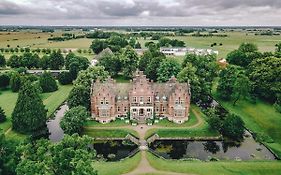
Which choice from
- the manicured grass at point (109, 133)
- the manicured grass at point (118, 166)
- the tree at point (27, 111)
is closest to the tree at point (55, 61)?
the tree at point (27, 111)

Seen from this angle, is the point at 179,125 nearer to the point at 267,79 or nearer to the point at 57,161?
the point at 267,79

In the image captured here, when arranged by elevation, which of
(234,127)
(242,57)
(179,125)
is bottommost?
(179,125)

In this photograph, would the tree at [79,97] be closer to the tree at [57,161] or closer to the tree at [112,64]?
the tree at [112,64]

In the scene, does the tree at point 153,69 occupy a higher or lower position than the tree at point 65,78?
higher

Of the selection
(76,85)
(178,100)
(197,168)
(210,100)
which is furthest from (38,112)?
(210,100)

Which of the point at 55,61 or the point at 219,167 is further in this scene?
the point at 55,61

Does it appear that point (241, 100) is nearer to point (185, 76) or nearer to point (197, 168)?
point (185, 76)

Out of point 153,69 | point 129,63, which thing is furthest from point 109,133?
point 129,63

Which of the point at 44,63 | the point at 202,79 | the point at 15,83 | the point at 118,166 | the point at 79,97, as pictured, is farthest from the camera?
the point at 44,63
